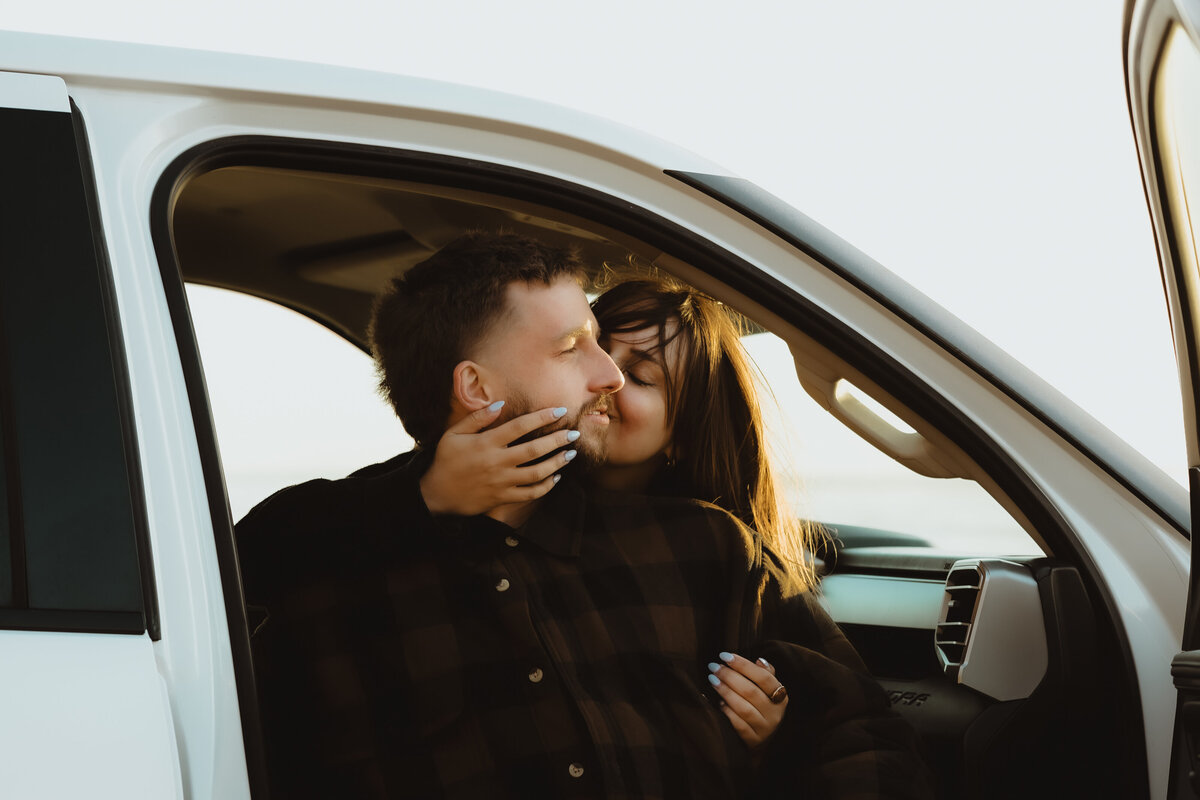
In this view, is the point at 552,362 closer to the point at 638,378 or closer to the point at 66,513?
the point at 638,378

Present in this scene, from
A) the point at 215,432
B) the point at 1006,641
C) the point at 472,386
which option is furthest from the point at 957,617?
the point at 215,432

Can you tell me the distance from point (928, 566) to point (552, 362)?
1134mm

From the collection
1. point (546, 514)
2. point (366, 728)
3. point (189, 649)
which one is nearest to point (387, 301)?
point (546, 514)

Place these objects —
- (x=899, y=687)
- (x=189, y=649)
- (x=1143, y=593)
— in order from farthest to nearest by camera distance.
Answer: (x=899, y=687) → (x=1143, y=593) → (x=189, y=649)

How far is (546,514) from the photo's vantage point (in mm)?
1724

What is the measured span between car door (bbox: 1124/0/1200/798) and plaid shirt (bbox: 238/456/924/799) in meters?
0.41

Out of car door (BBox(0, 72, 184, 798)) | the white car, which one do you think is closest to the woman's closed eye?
the white car

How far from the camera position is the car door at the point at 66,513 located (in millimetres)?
914

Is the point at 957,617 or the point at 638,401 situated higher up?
the point at 638,401

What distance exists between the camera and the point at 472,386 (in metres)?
1.74

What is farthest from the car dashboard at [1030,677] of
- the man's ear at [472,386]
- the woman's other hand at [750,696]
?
the man's ear at [472,386]

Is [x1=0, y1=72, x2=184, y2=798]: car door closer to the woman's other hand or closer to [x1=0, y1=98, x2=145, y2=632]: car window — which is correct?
[x1=0, y1=98, x2=145, y2=632]: car window

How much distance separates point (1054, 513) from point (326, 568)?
1030 millimetres

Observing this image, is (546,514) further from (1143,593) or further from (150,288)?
(1143,593)
